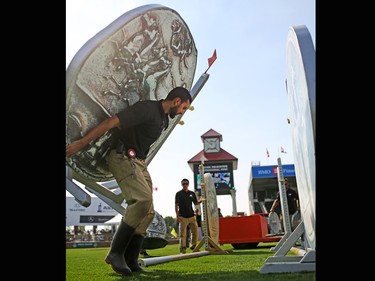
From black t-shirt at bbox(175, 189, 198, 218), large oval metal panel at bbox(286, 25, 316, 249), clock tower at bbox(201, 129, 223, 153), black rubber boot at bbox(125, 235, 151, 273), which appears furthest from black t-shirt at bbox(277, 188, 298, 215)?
black rubber boot at bbox(125, 235, 151, 273)

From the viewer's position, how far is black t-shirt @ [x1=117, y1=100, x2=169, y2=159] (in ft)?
7.55

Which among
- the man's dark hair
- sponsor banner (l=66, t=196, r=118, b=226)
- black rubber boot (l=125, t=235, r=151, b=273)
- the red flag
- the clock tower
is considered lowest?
black rubber boot (l=125, t=235, r=151, b=273)

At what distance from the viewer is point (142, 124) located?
94.0 inches

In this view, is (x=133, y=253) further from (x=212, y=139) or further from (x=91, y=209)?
(x=91, y=209)

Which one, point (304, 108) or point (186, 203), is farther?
point (186, 203)

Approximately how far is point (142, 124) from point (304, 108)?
2.93 ft

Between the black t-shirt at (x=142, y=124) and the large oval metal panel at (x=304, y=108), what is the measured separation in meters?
0.79

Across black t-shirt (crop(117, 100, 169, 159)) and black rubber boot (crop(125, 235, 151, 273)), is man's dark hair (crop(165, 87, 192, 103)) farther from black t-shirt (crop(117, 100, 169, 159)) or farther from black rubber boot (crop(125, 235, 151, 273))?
black rubber boot (crop(125, 235, 151, 273))

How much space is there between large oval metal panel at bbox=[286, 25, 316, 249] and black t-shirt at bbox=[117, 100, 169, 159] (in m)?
0.79

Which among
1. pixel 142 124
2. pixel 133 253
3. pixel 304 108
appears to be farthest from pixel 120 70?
pixel 133 253
